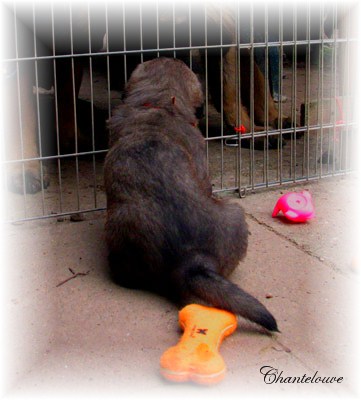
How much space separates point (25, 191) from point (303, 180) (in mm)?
2182

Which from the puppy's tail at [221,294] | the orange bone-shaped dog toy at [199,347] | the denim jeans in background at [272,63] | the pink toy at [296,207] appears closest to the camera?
the orange bone-shaped dog toy at [199,347]

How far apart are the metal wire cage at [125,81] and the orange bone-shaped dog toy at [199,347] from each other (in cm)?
183

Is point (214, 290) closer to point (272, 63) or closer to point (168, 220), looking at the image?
point (168, 220)

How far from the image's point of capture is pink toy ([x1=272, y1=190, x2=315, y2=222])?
511 centimetres

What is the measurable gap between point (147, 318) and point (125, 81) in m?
1.99

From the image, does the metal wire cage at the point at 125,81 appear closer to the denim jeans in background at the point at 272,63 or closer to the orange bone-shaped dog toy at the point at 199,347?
the denim jeans in background at the point at 272,63

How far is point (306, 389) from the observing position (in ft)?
10.4

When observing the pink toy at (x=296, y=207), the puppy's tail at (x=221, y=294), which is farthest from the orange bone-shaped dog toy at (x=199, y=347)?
the pink toy at (x=296, y=207)

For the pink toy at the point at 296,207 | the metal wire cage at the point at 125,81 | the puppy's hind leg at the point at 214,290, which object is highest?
the metal wire cage at the point at 125,81

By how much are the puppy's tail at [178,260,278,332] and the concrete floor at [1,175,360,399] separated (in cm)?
13

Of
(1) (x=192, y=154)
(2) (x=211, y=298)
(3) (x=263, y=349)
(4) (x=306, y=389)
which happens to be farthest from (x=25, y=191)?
(4) (x=306, y=389)

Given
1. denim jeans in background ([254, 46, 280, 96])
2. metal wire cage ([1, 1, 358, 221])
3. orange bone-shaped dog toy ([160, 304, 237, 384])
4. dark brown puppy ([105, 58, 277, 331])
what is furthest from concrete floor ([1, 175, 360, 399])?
denim jeans in background ([254, 46, 280, 96])

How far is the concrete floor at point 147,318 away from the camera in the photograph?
3.23 meters

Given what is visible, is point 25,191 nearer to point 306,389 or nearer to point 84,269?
point 84,269
